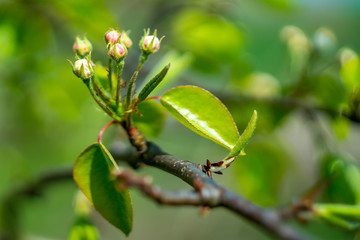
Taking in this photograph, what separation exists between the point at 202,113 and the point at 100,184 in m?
0.21

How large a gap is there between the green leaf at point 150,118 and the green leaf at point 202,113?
0.08m

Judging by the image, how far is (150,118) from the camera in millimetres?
834

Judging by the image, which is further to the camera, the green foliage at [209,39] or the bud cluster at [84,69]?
the green foliage at [209,39]

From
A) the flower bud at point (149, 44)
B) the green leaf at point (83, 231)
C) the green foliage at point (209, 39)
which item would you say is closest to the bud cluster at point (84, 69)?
the flower bud at point (149, 44)

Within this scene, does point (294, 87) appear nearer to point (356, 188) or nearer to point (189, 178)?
point (356, 188)

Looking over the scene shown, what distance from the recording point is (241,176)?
1.49 meters

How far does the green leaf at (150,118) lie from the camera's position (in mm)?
811

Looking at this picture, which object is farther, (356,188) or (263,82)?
(263,82)

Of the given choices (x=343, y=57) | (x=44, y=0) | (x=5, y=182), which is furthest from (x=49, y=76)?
(x=343, y=57)

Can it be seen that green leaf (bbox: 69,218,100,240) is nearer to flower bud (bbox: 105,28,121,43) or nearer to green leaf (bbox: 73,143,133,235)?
green leaf (bbox: 73,143,133,235)

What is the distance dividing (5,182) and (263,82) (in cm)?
122

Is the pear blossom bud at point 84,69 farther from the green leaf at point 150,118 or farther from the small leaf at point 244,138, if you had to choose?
the small leaf at point 244,138

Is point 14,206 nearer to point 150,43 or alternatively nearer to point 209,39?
point 209,39

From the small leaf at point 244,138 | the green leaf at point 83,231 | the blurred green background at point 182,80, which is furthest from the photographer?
the blurred green background at point 182,80
